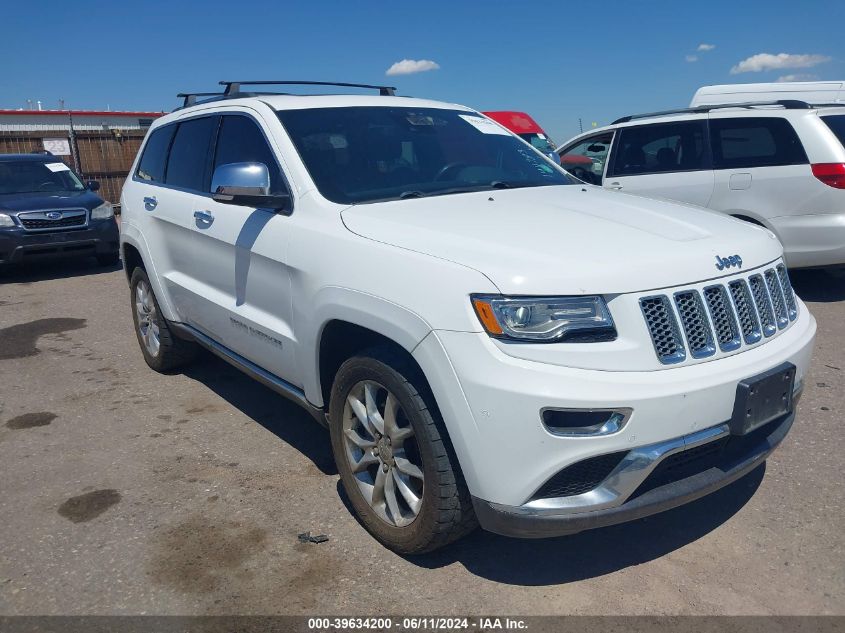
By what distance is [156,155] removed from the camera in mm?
5328

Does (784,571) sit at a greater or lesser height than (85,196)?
lesser

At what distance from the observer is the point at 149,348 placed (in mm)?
5570

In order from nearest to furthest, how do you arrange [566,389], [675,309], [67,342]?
[566,389] < [675,309] < [67,342]

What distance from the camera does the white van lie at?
386 inches

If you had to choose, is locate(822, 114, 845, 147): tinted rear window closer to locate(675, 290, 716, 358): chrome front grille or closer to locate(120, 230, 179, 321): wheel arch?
locate(675, 290, 716, 358): chrome front grille

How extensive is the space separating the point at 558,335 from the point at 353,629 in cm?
127

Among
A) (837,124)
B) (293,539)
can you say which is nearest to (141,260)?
(293,539)

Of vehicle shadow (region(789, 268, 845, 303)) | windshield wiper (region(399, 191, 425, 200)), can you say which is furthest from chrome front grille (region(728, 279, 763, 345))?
vehicle shadow (region(789, 268, 845, 303))

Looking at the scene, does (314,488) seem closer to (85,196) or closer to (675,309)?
(675,309)

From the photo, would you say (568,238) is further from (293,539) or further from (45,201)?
(45,201)

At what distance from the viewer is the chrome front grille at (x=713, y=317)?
2539 mm

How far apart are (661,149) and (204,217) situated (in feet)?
17.6

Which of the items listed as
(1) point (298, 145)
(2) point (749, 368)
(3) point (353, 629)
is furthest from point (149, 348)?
(2) point (749, 368)

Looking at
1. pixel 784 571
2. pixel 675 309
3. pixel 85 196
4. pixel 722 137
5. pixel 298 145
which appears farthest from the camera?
pixel 85 196
